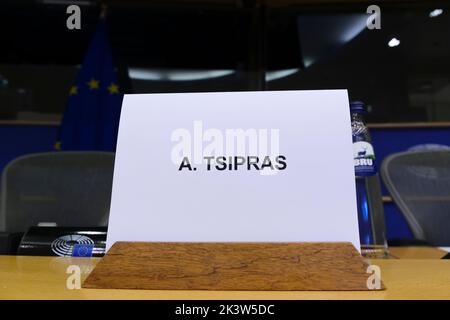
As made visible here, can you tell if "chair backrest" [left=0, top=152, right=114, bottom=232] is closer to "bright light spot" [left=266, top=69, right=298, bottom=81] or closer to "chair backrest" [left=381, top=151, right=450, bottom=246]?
"chair backrest" [left=381, top=151, right=450, bottom=246]

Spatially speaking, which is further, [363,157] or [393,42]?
[393,42]

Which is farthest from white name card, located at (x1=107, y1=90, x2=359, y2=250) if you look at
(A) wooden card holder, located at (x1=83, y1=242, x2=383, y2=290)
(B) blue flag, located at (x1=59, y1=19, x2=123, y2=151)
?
(B) blue flag, located at (x1=59, y1=19, x2=123, y2=151)

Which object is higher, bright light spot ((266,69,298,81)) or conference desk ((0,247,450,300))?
bright light spot ((266,69,298,81))

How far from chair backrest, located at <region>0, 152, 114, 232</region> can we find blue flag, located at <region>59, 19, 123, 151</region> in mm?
1338

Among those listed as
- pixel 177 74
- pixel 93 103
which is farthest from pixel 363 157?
pixel 177 74

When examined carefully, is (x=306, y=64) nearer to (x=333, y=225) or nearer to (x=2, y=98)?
(x=2, y=98)

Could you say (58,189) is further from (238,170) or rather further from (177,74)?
(177,74)

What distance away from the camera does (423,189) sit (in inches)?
63.7

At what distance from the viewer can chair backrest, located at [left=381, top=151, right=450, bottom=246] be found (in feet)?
5.07

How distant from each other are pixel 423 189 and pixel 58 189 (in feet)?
4.23

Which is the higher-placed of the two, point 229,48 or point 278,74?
point 229,48

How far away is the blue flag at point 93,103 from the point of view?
9.41ft

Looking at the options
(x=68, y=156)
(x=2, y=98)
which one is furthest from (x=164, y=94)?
(x=2, y=98)

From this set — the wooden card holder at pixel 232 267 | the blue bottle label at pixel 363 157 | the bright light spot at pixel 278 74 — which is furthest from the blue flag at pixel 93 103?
the wooden card holder at pixel 232 267
